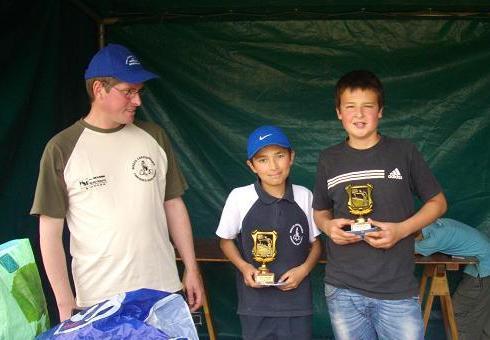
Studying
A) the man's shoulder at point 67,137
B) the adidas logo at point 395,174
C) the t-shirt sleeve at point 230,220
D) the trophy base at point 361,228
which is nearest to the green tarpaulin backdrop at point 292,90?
→ the t-shirt sleeve at point 230,220

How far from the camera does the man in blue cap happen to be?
7.26ft

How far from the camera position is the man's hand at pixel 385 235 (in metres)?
2.28

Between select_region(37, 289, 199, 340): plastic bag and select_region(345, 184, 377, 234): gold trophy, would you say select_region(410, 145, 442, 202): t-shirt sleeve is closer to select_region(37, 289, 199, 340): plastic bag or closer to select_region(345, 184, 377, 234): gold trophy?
select_region(345, 184, 377, 234): gold trophy

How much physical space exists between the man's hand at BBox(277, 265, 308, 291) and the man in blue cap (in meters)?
0.50

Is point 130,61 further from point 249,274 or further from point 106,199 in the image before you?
point 249,274

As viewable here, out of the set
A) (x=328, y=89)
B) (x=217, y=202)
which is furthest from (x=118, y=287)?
(x=328, y=89)

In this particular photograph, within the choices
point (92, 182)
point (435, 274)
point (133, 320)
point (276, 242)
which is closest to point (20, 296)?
point (133, 320)

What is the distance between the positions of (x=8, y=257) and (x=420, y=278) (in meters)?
3.26

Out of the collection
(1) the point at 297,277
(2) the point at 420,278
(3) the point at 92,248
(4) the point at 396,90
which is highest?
(4) the point at 396,90

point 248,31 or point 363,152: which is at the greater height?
point 248,31

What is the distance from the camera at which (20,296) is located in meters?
1.70

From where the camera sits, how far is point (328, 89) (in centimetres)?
431

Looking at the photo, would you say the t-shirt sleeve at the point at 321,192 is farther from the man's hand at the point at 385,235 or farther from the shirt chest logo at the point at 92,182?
the shirt chest logo at the point at 92,182

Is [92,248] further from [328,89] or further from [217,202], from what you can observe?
[328,89]
